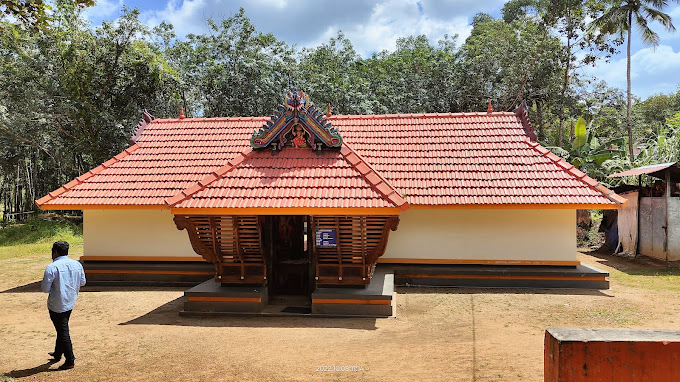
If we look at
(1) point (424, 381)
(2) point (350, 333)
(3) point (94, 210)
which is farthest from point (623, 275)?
(3) point (94, 210)

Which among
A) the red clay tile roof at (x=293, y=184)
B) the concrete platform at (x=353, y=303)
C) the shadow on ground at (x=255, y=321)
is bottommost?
the shadow on ground at (x=255, y=321)

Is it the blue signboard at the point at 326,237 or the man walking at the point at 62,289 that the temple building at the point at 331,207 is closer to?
the blue signboard at the point at 326,237

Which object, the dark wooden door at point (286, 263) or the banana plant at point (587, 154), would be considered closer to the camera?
the dark wooden door at point (286, 263)

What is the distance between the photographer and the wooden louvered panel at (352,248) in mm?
7480

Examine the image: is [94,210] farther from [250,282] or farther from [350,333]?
[350,333]

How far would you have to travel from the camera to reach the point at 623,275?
10.9 metres

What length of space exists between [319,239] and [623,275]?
24.7 feet

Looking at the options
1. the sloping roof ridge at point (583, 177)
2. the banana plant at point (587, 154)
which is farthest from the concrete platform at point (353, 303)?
the banana plant at point (587, 154)

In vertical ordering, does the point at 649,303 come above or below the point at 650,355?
below

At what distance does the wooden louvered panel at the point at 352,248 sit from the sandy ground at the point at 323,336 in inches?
30.1

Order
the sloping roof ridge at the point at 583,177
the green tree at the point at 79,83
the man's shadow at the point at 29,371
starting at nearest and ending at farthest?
the man's shadow at the point at 29,371
the sloping roof ridge at the point at 583,177
the green tree at the point at 79,83

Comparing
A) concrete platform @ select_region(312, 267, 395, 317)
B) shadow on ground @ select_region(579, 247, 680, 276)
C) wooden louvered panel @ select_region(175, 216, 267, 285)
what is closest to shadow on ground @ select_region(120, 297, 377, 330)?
concrete platform @ select_region(312, 267, 395, 317)

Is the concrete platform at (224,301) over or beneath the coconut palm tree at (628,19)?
beneath

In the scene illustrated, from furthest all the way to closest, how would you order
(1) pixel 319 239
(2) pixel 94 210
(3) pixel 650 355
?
(2) pixel 94 210 → (1) pixel 319 239 → (3) pixel 650 355
